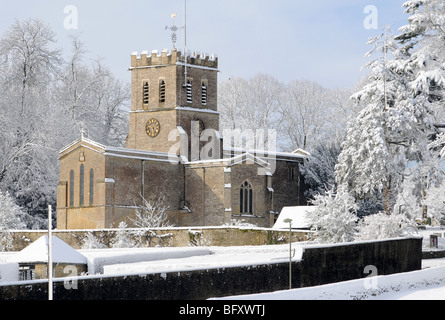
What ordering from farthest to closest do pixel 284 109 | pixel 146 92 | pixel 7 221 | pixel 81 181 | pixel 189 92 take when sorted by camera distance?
pixel 284 109 → pixel 146 92 → pixel 189 92 → pixel 81 181 → pixel 7 221

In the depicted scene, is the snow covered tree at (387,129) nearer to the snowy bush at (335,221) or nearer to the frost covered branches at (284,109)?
the snowy bush at (335,221)

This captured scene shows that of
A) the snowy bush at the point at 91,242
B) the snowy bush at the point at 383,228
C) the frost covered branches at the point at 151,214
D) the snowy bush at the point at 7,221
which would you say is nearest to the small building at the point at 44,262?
the snowy bush at the point at 91,242

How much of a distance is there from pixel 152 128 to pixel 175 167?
570 centimetres

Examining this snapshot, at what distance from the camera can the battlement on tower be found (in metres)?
63.8

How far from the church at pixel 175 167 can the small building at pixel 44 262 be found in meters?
18.4

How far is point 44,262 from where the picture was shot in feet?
115

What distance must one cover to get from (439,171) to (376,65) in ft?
25.4

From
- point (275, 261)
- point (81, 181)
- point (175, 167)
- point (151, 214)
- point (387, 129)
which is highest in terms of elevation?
point (387, 129)

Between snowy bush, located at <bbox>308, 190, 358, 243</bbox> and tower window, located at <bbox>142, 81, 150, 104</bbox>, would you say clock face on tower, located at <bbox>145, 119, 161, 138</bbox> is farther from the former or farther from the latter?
snowy bush, located at <bbox>308, 190, 358, 243</bbox>

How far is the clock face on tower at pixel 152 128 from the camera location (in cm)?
6394

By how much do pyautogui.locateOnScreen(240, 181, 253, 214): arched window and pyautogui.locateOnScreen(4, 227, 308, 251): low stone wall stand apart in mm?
9912

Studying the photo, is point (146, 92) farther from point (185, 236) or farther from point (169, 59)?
point (185, 236)

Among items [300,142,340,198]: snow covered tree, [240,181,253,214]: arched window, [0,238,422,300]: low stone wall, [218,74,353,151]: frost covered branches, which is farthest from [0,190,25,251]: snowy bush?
[218,74,353,151]: frost covered branches

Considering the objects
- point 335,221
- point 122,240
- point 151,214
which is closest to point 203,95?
point 151,214
